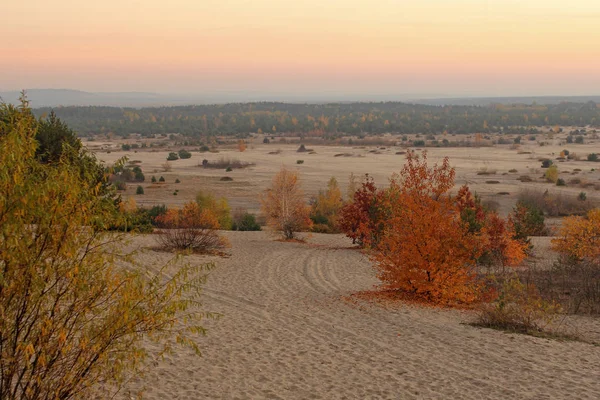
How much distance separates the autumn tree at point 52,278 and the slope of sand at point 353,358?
2203 millimetres

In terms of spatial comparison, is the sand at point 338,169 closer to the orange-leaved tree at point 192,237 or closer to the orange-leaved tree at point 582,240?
the orange-leaved tree at point 582,240

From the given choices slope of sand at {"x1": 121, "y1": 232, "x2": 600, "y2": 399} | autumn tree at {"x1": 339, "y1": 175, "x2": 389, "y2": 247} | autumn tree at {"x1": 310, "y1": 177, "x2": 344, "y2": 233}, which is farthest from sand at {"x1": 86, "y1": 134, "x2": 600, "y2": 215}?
slope of sand at {"x1": 121, "y1": 232, "x2": 600, "y2": 399}

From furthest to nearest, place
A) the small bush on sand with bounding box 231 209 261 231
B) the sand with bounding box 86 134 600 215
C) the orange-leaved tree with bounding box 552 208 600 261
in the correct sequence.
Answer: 1. the sand with bounding box 86 134 600 215
2. the small bush on sand with bounding box 231 209 261 231
3. the orange-leaved tree with bounding box 552 208 600 261

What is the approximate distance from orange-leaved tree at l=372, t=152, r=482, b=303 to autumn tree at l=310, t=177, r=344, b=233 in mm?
23562

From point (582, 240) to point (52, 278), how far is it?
2632 centimetres

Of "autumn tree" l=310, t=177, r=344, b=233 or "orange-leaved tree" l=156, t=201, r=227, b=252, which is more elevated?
"orange-leaved tree" l=156, t=201, r=227, b=252

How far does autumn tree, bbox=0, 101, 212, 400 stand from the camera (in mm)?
6043

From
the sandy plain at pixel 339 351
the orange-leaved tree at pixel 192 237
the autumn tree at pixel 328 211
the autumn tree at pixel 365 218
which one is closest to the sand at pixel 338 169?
the autumn tree at pixel 328 211

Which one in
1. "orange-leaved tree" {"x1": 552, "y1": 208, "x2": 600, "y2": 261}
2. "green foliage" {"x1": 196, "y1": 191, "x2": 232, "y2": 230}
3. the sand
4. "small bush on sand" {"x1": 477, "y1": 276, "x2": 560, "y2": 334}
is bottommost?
the sand

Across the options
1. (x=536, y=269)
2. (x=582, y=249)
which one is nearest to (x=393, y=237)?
(x=536, y=269)

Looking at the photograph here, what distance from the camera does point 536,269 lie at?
2602cm

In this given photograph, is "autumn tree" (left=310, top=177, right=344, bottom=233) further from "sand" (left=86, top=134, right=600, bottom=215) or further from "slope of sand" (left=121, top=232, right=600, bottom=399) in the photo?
"slope of sand" (left=121, top=232, right=600, bottom=399)

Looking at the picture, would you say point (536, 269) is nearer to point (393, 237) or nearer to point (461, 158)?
point (393, 237)

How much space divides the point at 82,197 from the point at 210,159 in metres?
90.5
